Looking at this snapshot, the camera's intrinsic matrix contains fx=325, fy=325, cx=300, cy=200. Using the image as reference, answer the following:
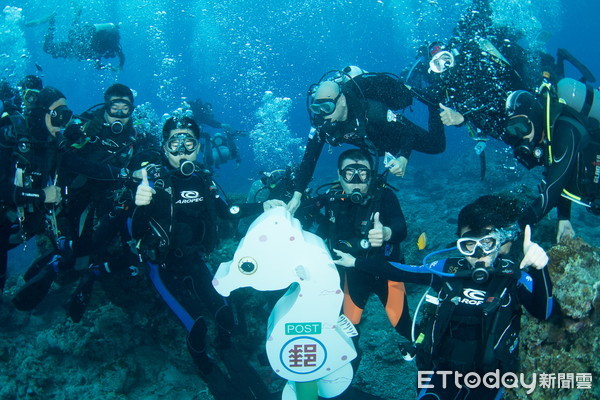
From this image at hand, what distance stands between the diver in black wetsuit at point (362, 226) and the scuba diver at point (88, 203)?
2517 millimetres

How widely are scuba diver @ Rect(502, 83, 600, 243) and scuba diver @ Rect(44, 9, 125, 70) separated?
11.7 meters

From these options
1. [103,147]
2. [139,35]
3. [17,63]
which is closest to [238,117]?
[139,35]

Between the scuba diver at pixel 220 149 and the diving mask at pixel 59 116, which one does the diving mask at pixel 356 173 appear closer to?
the diving mask at pixel 59 116

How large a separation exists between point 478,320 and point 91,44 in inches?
555

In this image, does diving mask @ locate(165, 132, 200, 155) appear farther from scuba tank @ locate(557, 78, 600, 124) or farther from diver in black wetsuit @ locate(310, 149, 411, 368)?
scuba tank @ locate(557, 78, 600, 124)

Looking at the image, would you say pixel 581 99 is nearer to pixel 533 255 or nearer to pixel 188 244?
pixel 533 255

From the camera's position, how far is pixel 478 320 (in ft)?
9.21

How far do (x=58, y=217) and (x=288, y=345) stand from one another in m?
4.29

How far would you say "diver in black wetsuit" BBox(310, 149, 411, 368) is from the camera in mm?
3809

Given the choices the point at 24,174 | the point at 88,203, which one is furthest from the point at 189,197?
the point at 24,174

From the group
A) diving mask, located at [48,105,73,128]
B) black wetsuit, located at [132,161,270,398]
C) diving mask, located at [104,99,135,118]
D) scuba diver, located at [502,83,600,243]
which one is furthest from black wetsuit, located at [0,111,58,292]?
scuba diver, located at [502,83,600,243]

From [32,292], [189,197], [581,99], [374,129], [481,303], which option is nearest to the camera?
[481,303]

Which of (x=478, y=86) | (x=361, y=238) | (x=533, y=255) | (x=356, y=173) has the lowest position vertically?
(x=361, y=238)

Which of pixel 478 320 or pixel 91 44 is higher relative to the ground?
pixel 91 44
